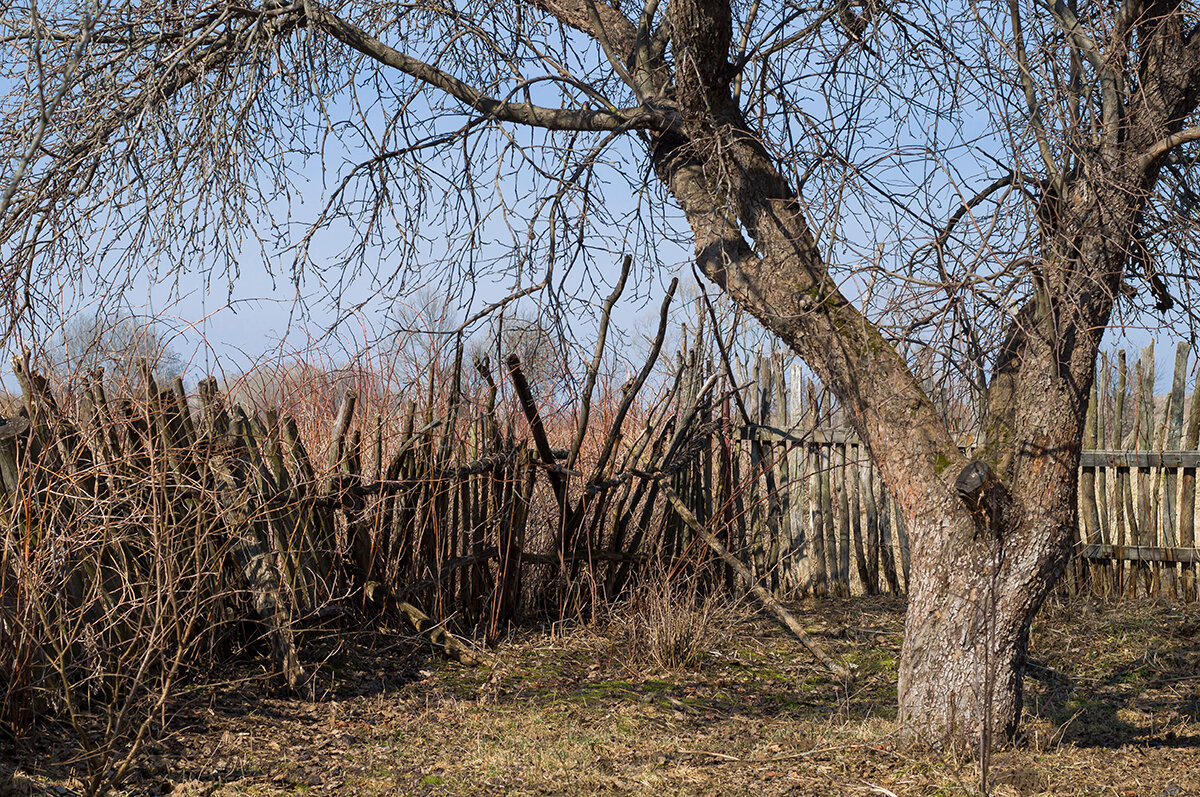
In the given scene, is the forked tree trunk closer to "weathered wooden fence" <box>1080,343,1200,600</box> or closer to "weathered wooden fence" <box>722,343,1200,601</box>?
"weathered wooden fence" <box>722,343,1200,601</box>

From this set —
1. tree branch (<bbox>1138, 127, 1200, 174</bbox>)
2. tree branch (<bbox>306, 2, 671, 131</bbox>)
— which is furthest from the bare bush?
tree branch (<bbox>1138, 127, 1200, 174</bbox>)

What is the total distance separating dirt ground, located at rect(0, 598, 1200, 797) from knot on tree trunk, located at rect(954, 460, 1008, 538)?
89 cm

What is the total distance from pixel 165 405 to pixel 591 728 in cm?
231

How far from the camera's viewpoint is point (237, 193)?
191 inches

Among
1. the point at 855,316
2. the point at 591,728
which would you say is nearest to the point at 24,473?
the point at 591,728

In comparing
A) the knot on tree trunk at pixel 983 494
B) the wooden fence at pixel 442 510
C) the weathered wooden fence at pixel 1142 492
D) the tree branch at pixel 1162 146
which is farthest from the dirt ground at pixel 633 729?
the tree branch at pixel 1162 146

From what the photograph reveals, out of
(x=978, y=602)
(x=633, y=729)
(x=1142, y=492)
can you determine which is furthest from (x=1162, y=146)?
(x=1142, y=492)

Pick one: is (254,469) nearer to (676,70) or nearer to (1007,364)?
(676,70)

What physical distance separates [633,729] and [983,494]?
1810mm

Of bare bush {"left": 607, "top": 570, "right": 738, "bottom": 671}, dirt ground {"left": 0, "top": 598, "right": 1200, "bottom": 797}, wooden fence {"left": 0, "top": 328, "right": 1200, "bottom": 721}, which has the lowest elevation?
dirt ground {"left": 0, "top": 598, "right": 1200, "bottom": 797}

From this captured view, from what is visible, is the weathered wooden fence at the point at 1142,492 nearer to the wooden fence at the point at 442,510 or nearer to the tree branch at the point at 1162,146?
the wooden fence at the point at 442,510

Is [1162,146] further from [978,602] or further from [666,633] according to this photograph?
[666,633]

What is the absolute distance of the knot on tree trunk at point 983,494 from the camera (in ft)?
12.0

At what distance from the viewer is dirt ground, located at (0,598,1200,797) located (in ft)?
12.0
